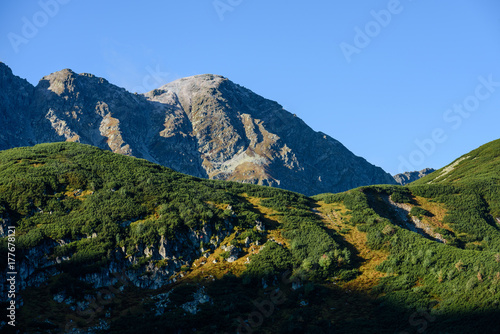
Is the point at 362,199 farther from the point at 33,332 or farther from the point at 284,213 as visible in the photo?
the point at 33,332

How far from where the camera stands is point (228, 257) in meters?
57.5

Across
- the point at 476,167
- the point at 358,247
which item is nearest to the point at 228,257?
the point at 358,247

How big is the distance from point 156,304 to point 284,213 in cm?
2990

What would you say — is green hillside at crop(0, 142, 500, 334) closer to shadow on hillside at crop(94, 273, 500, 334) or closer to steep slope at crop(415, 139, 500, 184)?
shadow on hillside at crop(94, 273, 500, 334)

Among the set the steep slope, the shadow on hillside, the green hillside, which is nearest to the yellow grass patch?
the green hillside

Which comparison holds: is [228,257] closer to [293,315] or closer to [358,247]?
[293,315]

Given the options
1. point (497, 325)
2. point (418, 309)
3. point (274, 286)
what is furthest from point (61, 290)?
point (497, 325)

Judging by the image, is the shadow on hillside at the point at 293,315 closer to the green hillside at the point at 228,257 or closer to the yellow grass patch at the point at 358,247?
the green hillside at the point at 228,257

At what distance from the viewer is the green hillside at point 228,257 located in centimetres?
4359

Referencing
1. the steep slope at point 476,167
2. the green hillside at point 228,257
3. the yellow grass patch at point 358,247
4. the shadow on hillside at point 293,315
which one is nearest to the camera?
the shadow on hillside at point 293,315

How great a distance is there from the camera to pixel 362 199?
77.9 m

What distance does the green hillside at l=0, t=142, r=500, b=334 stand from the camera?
43594 mm

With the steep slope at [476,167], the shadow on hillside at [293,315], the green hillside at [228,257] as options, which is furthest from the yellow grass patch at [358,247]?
the steep slope at [476,167]

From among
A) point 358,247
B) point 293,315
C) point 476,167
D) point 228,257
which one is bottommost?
point 293,315
